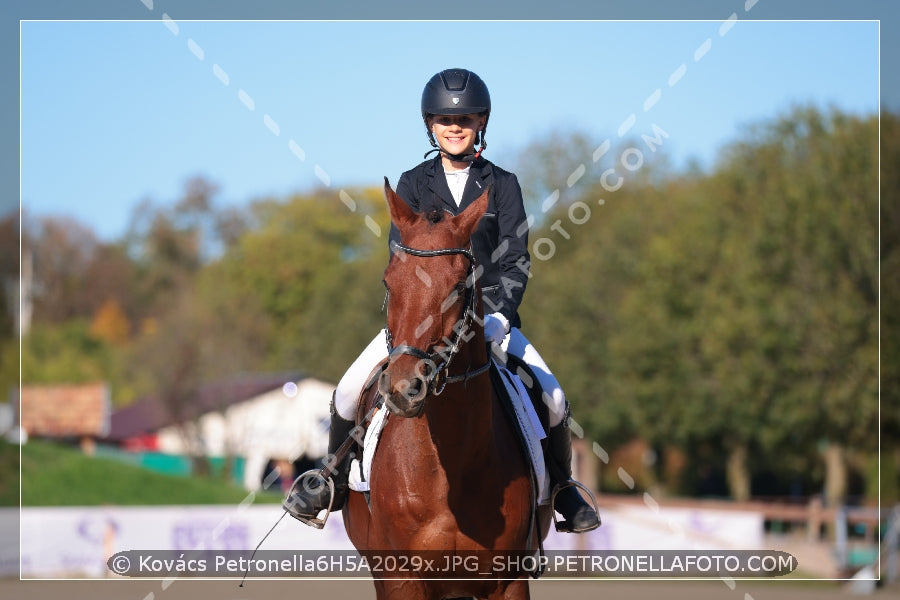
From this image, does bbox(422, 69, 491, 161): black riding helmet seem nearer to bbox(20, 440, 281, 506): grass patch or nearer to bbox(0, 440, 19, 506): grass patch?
bbox(0, 440, 19, 506): grass patch

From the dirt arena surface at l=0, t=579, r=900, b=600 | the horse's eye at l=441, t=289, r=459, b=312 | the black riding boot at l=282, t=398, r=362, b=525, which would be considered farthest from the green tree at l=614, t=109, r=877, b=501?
the horse's eye at l=441, t=289, r=459, b=312

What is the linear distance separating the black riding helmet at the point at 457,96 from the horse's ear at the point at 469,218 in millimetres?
1492

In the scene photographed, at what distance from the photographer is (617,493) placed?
222ft

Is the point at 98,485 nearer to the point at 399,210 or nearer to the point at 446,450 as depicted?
the point at 446,450

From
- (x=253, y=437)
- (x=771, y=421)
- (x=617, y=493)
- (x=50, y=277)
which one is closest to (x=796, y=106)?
(x=771, y=421)

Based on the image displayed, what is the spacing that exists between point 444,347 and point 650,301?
47.4 m

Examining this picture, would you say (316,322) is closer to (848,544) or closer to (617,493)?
(617,493)

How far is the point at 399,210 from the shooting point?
6582 mm

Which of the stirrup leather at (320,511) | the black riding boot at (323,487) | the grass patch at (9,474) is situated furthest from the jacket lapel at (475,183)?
the grass patch at (9,474)

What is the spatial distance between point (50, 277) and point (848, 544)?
195 feet

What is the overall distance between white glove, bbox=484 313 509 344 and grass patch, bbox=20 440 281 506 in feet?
96.1

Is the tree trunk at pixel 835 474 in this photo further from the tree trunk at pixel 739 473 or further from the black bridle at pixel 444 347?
the black bridle at pixel 444 347

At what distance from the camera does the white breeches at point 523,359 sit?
8.12 metres

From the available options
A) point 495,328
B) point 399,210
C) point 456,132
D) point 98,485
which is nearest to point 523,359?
point 495,328
